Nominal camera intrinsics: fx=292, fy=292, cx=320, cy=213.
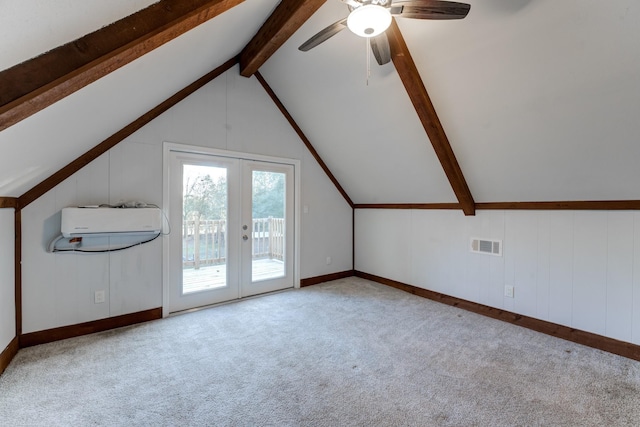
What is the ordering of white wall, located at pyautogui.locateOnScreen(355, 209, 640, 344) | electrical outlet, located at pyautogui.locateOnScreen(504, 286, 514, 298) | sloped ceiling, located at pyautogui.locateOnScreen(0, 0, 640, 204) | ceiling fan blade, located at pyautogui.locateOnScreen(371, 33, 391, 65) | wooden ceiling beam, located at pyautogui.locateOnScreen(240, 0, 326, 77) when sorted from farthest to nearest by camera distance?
1. electrical outlet, located at pyautogui.locateOnScreen(504, 286, 514, 298)
2. white wall, located at pyautogui.locateOnScreen(355, 209, 640, 344)
3. wooden ceiling beam, located at pyautogui.locateOnScreen(240, 0, 326, 77)
4. ceiling fan blade, located at pyautogui.locateOnScreen(371, 33, 391, 65)
5. sloped ceiling, located at pyautogui.locateOnScreen(0, 0, 640, 204)

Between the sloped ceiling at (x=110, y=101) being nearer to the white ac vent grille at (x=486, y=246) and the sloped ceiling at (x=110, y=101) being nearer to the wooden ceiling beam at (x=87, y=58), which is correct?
the wooden ceiling beam at (x=87, y=58)

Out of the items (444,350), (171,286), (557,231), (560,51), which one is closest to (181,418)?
(171,286)

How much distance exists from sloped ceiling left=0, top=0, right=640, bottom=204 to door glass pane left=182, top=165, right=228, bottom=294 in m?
0.96

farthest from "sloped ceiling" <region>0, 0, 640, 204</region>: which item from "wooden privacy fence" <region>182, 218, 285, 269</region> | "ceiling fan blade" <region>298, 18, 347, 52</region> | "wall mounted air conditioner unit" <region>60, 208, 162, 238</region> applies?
"wooden privacy fence" <region>182, 218, 285, 269</region>

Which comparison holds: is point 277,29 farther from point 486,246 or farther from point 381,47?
point 486,246

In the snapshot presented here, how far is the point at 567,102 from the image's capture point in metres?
2.16

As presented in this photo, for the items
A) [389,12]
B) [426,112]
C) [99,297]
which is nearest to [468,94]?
[426,112]

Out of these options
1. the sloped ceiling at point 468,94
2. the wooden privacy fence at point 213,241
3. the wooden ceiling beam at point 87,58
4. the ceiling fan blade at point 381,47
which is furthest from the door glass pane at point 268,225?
the wooden ceiling beam at point 87,58

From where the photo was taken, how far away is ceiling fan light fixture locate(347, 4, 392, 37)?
62.6 inches

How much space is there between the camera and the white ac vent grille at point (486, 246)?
11.1ft

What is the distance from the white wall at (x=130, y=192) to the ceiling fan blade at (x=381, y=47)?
2.24 m

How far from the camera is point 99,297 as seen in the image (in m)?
2.91

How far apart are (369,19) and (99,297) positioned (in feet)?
11.1

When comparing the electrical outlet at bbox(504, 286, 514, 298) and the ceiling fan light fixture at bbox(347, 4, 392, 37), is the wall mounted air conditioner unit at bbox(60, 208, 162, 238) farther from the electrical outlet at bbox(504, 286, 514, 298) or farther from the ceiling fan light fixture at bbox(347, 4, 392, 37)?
the electrical outlet at bbox(504, 286, 514, 298)
